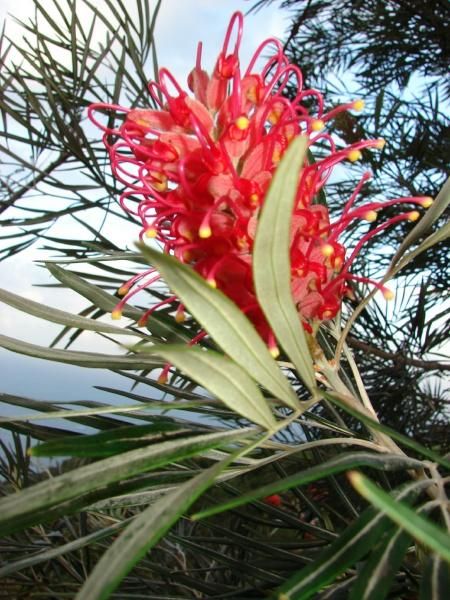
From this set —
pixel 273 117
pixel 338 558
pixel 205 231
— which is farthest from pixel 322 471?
pixel 273 117

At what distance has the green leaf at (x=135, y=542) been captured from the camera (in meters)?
0.19

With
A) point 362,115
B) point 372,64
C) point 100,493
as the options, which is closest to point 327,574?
point 100,493

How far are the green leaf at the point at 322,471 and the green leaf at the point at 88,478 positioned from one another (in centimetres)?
3

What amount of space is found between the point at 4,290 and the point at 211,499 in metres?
0.27

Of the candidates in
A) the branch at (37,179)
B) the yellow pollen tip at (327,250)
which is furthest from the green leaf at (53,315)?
the branch at (37,179)

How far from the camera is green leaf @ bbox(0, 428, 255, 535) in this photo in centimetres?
23

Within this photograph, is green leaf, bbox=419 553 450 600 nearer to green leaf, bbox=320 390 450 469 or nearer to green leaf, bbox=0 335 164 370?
green leaf, bbox=320 390 450 469

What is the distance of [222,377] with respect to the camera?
242 millimetres

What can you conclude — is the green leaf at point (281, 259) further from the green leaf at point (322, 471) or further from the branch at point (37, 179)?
the branch at point (37, 179)

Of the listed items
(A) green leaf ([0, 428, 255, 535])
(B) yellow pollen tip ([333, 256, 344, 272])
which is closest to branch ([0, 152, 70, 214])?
(B) yellow pollen tip ([333, 256, 344, 272])

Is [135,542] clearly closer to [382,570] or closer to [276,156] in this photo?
[382,570]

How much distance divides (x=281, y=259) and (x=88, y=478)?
0.12 metres

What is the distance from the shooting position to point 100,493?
320 mm

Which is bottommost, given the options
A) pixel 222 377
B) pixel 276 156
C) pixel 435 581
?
pixel 435 581
